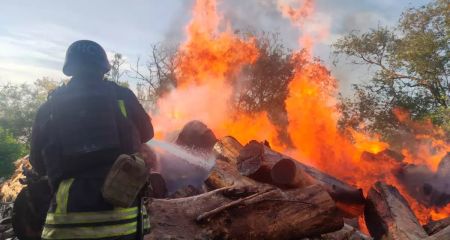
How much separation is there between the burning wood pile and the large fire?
89.3 inches

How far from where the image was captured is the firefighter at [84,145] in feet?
9.25

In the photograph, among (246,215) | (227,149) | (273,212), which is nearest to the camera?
(246,215)

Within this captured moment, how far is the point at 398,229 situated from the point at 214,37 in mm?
11295

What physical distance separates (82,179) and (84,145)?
0.86ft

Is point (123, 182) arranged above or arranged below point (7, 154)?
above

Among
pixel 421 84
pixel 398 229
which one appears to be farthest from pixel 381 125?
pixel 398 229

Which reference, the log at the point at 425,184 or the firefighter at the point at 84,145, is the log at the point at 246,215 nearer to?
the firefighter at the point at 84,145

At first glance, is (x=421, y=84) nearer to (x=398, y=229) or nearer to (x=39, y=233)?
(x=398, y=229)

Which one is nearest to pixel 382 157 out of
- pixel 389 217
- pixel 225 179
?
pixel 389 217

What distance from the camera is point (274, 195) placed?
16.2ft

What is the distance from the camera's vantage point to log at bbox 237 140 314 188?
6496 mm

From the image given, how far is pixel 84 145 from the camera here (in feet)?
9.36

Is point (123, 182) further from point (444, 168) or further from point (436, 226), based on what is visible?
point (444, 168)

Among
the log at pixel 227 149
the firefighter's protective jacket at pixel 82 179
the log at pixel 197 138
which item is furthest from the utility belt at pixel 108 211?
the log at pixel 197 138
